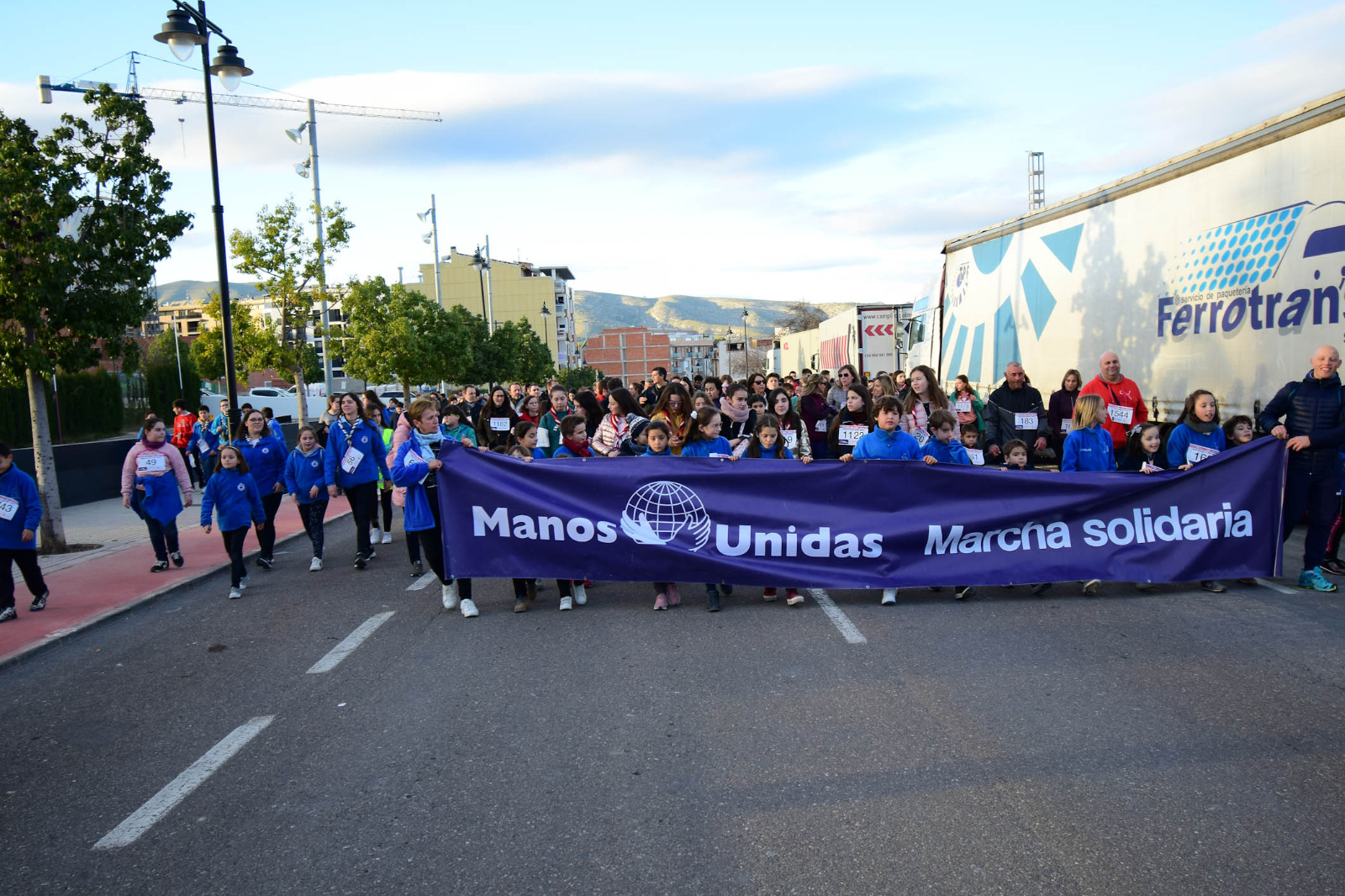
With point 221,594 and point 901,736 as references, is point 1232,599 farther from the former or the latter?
point 221,594

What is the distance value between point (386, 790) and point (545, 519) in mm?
3845

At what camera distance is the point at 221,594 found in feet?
32.1

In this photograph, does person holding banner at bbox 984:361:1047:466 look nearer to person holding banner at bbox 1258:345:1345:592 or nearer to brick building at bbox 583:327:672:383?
person holding banner at bbox 1258:345:1345:592

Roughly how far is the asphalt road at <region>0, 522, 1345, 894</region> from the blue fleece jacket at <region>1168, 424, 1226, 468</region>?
141 centimetres

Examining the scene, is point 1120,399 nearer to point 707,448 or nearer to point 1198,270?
point 1198,270

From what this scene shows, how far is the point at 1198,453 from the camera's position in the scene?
8438 millimetres

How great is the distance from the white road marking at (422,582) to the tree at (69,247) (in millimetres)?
6078

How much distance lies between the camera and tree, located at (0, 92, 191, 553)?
11617 mm

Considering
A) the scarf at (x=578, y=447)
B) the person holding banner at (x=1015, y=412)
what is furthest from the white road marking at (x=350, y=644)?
the person holding banner at (x=1015, y=412)

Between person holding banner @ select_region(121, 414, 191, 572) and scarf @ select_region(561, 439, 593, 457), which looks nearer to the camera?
scarf @ select_region(561, 439, 593, 457)

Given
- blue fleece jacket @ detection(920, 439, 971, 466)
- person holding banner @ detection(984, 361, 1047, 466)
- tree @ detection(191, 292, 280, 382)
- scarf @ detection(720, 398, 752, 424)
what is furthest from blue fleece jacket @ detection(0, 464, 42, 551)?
tree @ detection(191, 292, 280, 382)

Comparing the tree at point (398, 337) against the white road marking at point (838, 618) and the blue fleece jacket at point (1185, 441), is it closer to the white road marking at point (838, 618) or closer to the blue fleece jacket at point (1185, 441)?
the white road marking at point (838, 618)

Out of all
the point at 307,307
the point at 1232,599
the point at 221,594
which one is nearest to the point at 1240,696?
the point at 1232,599

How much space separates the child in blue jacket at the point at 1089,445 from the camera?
8.73m
